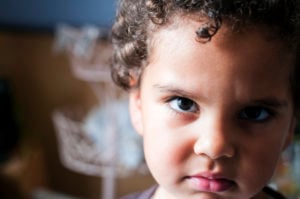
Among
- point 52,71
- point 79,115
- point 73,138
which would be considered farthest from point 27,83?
point 73,138

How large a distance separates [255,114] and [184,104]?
0.29 feet

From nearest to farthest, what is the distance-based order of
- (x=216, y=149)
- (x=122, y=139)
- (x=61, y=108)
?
(x=216, y=149), (x=122, y=139), (x=61, y=108)

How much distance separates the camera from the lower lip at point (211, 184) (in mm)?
586

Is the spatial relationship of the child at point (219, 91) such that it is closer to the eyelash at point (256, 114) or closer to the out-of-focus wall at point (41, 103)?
the eyelash at point (256, 114)

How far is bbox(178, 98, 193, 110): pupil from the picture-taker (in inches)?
23.3

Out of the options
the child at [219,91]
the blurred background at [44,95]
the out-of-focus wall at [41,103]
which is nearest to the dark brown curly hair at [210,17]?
the child at [219,91]

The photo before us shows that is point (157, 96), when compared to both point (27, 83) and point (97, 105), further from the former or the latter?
point (27, 83)

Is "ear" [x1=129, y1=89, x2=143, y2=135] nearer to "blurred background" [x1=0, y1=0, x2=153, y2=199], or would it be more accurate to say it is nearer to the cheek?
the cheek

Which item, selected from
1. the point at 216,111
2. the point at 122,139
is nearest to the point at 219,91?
the point at 216,111

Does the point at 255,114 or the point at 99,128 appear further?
the point at 99,128

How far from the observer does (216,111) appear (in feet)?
1.84

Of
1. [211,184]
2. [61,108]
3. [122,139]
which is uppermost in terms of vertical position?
[61,108]

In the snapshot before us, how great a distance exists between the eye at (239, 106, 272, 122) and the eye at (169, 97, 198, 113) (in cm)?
6

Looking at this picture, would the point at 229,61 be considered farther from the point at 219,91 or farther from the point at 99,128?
the point at 99,128
